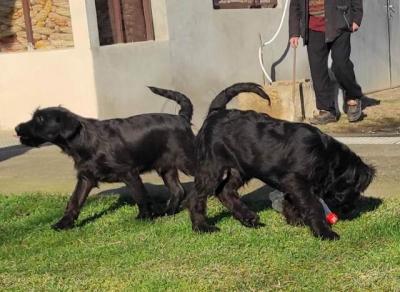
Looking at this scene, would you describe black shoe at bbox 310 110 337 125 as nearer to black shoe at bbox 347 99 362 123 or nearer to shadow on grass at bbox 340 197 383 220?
black shoe at bbox 347 99 362 123

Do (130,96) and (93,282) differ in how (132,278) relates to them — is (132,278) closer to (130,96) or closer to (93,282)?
(93,282)

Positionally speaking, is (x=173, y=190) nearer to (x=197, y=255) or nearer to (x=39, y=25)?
(x=197, y=255)

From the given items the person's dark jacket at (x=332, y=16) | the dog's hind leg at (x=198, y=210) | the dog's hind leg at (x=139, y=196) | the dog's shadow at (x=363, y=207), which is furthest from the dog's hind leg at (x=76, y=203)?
the person's dark jacket at (x=332, y=16)

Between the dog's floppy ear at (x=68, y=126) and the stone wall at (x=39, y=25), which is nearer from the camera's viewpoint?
the dog's floppy ear at (x=68, y=126)

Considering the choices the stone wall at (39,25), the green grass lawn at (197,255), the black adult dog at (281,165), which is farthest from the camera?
the stone wall at (39,25)

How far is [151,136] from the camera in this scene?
627cm

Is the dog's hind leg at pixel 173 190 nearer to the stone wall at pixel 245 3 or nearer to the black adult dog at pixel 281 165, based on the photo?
the black adult dog at pixel 281 165

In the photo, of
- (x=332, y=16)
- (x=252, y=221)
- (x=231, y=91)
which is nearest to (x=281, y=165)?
(x=252, y=221)

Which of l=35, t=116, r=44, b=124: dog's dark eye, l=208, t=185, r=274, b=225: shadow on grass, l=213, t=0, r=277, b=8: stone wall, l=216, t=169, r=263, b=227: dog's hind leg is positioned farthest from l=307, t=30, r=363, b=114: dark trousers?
l=35, t=116, r=44, b=124: dog's dark eye

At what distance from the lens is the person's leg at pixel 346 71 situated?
9.73 meters

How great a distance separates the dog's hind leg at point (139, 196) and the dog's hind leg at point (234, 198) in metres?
0.61

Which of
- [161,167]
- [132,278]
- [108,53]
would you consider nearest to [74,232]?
[161,167]

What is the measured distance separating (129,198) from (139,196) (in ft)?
2.99

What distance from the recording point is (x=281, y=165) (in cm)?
531
